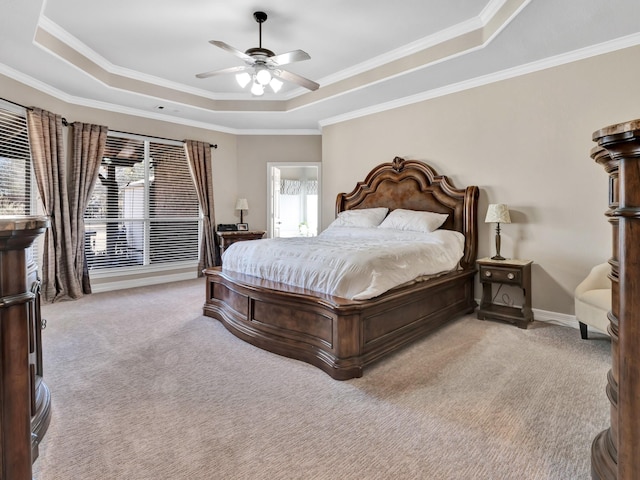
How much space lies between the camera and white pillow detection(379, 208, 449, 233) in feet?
13.6

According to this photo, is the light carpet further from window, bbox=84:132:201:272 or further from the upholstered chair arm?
window, bbox=84:132:201:272

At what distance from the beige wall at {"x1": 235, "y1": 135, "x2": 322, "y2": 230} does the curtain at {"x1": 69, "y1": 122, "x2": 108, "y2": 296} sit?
2.36 metres

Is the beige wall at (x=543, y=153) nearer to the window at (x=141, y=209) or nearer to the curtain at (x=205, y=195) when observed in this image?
the curtain at (x=205, y=195)

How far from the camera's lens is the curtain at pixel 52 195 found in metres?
4.19

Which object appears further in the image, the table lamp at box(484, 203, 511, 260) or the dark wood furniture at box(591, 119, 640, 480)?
the table lamp at box(484, 203, 511, 260)

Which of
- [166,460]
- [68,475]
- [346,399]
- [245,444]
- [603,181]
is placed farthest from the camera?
[603,181]

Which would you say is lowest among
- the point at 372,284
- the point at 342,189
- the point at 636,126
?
the point at 372,284

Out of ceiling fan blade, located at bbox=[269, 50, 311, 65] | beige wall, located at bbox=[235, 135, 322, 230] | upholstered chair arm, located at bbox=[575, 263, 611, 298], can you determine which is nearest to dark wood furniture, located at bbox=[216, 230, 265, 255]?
beige wall, located at bbox=[235, 135, 322, 230]

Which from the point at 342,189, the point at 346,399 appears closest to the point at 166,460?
the point at 346,399

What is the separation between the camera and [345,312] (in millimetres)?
2398

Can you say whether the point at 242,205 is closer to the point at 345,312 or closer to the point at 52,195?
the point at 52,195

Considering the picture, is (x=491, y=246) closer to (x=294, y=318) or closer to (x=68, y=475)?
(x=294, y=318)

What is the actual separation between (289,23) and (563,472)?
153 inches

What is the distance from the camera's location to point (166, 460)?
1.59 metres
